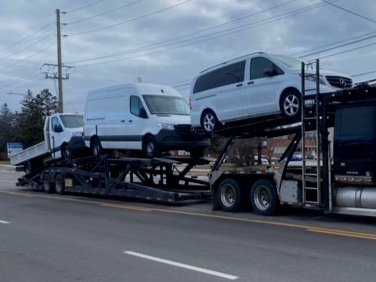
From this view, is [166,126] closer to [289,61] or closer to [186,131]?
[186,131]

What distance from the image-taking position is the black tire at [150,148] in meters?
17.0

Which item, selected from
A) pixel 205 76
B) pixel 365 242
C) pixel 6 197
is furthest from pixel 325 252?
pixel 6 197

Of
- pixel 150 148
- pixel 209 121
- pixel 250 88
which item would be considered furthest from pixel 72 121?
pixel 250 88

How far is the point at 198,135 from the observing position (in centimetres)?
1691

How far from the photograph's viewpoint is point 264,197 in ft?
44.8

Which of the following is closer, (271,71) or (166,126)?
(271,71)

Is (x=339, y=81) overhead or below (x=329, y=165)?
overhead

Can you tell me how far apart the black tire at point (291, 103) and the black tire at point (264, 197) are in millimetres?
1675

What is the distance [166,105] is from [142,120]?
1.03 m

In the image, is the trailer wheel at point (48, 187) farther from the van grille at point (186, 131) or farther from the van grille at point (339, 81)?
the van grille at point (339, 81)

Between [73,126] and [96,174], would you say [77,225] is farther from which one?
[73,126]

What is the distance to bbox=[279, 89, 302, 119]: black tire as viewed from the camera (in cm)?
1274

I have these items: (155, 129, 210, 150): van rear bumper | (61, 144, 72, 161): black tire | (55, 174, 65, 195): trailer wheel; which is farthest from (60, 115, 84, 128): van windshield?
(155, 129, 210, 150): van rear bumper

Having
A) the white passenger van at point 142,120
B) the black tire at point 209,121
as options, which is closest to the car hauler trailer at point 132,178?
the white passenger van at point 142,120
